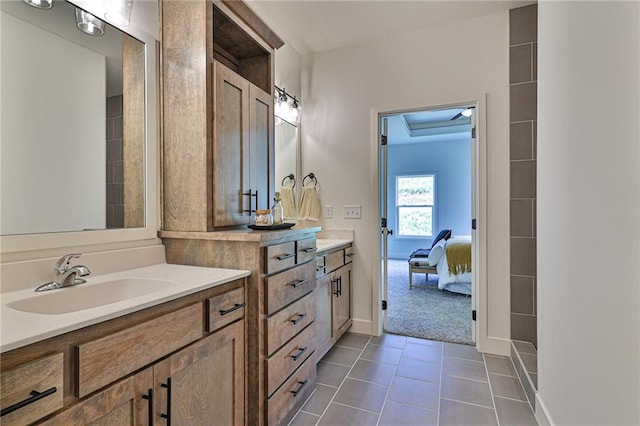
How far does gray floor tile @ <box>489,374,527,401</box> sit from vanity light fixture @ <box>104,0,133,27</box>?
2.95 m

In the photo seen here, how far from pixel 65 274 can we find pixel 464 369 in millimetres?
2464

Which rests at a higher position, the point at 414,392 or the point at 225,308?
the point at 225,308

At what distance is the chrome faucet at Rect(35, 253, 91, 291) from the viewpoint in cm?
115

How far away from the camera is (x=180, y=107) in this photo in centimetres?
166

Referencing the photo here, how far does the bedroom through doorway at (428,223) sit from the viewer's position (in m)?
3.08

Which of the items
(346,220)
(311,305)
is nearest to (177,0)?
(311,305)

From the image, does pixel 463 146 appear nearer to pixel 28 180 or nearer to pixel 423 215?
pixel 423 215

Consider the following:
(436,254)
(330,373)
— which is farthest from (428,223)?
(330,373)

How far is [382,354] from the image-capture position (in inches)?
99.3

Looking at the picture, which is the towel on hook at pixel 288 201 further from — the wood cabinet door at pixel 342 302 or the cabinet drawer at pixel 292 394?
the cabinet drawer at pixel 292 394

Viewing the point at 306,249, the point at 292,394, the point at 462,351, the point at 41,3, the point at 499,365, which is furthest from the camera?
the point at 462,351

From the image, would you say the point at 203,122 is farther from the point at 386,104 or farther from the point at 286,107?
the point at 386,104

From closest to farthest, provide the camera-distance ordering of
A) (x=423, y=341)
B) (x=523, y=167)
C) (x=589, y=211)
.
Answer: (x=589, y=211), (x=523, y=167), (x=423, y=341)

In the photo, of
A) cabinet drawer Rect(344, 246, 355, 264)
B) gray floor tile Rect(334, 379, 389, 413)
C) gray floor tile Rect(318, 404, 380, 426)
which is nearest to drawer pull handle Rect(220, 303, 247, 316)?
gray floor tile Rect(318, 404, 380, 426)
